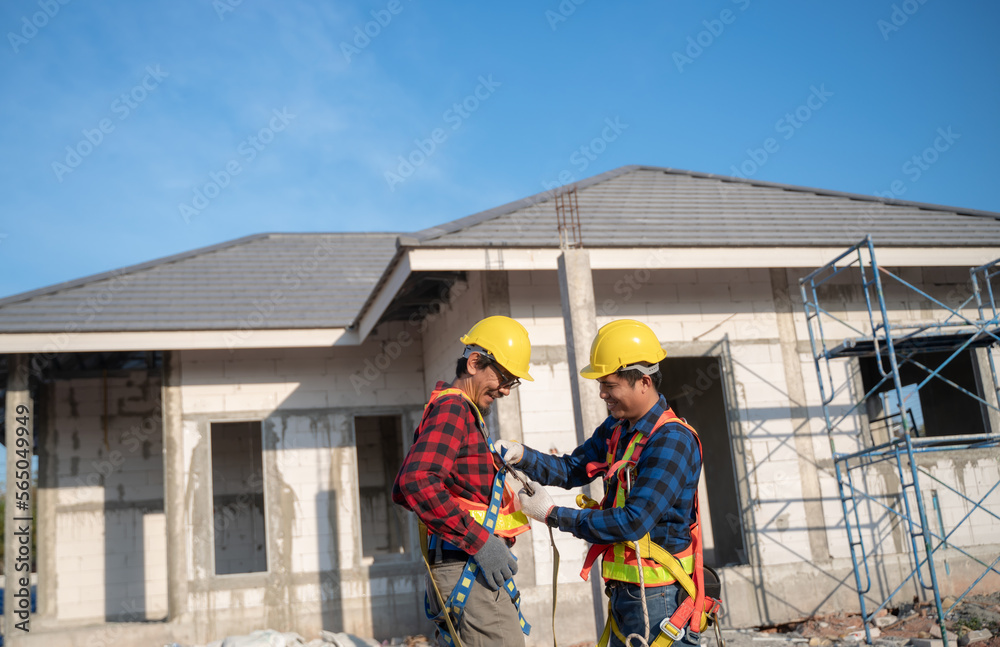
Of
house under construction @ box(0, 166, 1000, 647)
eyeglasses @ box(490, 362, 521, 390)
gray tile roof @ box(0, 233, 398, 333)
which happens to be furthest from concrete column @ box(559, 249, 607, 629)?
gray tile roof @ box(0, 233, 398, 333)

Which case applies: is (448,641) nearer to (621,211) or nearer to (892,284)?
(621,211)

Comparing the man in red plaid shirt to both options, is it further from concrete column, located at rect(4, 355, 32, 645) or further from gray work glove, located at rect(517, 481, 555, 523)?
concrete column, located at rect(4, 355, 32, 645)

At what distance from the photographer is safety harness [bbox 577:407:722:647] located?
10.6 feet

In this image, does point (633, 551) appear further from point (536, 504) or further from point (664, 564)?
point (536, 504)

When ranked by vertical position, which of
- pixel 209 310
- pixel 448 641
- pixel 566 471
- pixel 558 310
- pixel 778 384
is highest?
pixel 209 310

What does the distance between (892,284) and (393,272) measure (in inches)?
254

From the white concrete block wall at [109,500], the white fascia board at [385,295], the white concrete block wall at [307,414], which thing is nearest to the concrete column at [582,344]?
the white fascia board at [385,295]

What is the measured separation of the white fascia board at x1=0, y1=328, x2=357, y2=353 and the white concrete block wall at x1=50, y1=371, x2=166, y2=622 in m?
3.76

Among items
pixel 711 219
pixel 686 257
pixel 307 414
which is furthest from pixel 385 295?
pixel 711 219

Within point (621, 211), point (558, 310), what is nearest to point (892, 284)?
point (621, 211)

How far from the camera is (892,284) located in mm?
10789

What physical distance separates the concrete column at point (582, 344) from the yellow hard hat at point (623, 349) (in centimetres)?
304

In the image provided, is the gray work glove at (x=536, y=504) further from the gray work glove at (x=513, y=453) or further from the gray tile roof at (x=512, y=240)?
the gray tile roof at (x=512, y=240)

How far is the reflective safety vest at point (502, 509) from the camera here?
3.50 m
